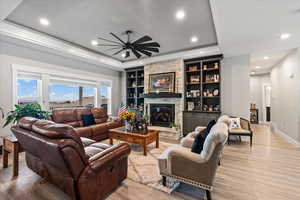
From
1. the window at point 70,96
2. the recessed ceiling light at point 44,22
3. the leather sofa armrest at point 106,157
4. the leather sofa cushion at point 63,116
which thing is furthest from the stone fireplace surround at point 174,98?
the recessed ceiling light at point 44,22

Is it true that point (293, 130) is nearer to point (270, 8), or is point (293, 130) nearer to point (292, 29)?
point (292, 29)

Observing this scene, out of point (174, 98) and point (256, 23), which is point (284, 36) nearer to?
point (256, 23)

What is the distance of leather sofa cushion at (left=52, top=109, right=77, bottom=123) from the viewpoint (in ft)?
13.9

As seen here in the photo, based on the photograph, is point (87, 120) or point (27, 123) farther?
point (87, 120)

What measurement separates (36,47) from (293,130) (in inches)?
311

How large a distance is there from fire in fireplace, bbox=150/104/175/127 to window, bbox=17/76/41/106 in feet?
13.0

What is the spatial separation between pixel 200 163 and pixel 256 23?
2.91 m

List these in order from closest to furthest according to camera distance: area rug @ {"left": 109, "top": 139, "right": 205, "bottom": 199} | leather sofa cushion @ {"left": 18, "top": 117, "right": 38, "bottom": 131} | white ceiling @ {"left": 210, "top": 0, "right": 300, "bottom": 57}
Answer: leather sofa cushion @ {"left": 18, "top": 117, "right": 38, "bottom": 131} → area rug @ {"left": 109, "top": 139, "right": 205, "bottom": 199} → white ceiling @ {"left": 210, "top": 0, "right": 300, "bottom": 57}

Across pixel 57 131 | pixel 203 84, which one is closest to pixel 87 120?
pixel 57 131

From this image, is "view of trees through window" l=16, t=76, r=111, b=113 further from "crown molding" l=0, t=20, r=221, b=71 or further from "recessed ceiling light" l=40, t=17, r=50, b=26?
"recessed ceiling light" l=40, t=17, r=50, b=26

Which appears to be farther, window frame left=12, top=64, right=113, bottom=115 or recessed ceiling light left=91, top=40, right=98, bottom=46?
recessed ceiling light left=91, top=40, right=98, bottom=46

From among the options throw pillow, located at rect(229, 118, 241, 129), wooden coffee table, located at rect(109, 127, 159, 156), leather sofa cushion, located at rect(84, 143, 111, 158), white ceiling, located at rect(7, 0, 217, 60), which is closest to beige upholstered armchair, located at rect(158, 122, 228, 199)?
leather sofa cushion, located at rect(84, 143, 111, 158)

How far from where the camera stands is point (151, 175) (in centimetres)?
249

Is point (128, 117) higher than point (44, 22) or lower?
lower
